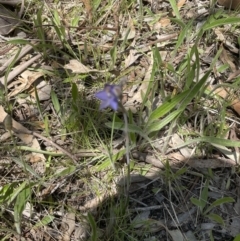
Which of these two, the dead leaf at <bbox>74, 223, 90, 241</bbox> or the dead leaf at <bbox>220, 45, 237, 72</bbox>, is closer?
the dead leaf at <bbox>74, 223, 90, 241</bbox>

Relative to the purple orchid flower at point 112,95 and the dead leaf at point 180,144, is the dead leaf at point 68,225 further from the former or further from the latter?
the purple orchid flower at point 112,95

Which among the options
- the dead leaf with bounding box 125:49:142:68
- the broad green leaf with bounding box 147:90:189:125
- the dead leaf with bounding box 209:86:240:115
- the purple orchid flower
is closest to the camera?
the purple orchid flower

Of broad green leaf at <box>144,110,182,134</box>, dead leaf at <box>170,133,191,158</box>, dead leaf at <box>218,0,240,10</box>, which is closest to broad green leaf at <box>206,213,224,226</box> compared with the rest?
dead leaf at <box>170,133,191,158</box>

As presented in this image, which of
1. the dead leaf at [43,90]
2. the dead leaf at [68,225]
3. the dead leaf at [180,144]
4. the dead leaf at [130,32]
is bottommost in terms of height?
the dead leaf at [68,225]

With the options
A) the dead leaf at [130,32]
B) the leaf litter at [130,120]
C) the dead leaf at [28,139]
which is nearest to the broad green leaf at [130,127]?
the leaf litter at [130,120]

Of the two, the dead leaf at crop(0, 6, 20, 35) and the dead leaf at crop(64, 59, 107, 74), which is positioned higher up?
the dead leaf at crop(0, 6, 20, 35)

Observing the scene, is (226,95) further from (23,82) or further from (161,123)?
(23,82)

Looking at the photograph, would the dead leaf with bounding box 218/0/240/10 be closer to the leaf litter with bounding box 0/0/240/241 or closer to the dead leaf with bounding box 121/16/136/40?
the leaf litter with bounding box 0/0/240/241

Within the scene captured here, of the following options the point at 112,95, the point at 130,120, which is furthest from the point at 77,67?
the point at 112,95
